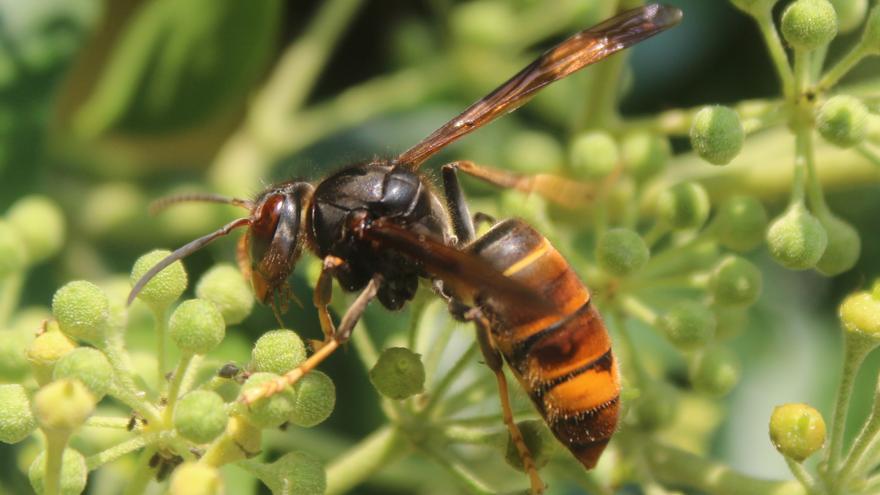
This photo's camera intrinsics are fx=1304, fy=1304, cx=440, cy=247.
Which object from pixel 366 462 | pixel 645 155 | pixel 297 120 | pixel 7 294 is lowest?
pixel 366 462

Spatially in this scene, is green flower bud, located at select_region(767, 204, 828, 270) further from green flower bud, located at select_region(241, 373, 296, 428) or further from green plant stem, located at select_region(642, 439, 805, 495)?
green flower bud, located at select_region(241, 373, 296, 428)

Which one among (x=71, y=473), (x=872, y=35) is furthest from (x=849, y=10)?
(x=71, y=473)

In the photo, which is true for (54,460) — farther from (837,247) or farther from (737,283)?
(837,247)

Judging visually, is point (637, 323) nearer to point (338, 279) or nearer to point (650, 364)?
point (650, 364)

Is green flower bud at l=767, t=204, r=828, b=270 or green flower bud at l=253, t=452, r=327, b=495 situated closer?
green flower bud at l=253, t=452, r=327, b=495

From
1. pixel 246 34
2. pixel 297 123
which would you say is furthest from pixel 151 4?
pixel 297 123

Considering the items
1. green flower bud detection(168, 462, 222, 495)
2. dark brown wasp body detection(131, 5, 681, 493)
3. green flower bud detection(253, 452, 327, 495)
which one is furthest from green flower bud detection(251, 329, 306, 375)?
green flower bud detection(168, 462, 222, 495)

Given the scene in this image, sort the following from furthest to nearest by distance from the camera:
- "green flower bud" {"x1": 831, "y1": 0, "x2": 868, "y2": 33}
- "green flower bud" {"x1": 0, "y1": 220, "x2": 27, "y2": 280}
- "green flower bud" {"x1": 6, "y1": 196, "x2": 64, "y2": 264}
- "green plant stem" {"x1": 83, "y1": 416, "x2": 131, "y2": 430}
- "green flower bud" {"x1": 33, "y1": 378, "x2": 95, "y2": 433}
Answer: "green flower bud" {"x1": 6, "y1": 196, "x2": 64, "y2": 264}
"green flower bud" {"x1": 0, "y1": 220, "x2": 27, "y2": 280}
"green flower bud" {"x1": 831, "y1": 0, "x2": 868, "y2": 33}
"green plant stem" {"x1": 83, "y1": 416, "x2": 131, "y2": 430}
"green flower bud" {"x1": 33, "y1": 378, "x2": 95, "y2": 433}
